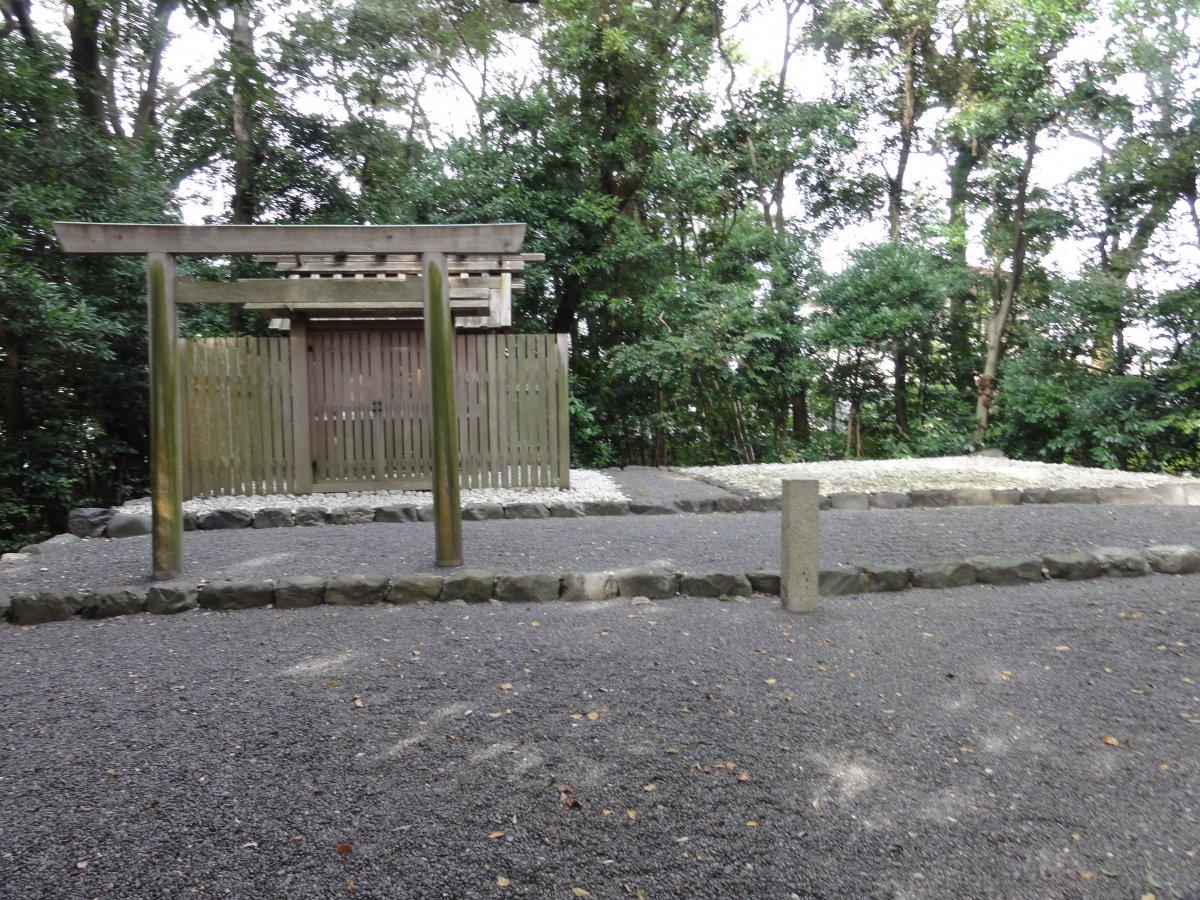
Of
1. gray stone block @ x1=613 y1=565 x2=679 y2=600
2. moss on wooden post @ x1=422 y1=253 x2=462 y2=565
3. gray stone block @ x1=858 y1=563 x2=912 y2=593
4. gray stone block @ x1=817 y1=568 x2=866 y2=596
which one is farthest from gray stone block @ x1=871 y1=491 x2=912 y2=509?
moss on wooden post @ x1=422 y1=253 x2=462 y2=565

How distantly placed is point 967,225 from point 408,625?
536 inches

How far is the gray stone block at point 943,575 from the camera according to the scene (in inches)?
177

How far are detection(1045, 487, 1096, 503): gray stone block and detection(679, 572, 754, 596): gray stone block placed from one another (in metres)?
4.29

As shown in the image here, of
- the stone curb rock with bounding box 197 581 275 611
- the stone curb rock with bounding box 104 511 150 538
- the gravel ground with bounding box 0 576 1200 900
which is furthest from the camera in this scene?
the stone curb rock with bounding box 104 511 150 538

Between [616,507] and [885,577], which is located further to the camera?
[616,507]

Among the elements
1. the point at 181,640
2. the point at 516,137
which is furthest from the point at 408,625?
the point at 516,137

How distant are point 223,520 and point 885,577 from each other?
5147 millimetres

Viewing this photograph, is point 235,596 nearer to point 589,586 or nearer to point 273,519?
point 589,586

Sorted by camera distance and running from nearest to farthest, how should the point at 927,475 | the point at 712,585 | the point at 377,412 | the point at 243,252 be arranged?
the point at 712,585 → the point at 243,252 → the point at 377,412 → the point at 927,475

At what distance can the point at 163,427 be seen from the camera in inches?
181

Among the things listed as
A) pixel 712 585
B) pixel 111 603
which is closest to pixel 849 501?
pixel 712 585

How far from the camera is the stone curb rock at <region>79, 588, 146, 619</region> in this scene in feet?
13.7

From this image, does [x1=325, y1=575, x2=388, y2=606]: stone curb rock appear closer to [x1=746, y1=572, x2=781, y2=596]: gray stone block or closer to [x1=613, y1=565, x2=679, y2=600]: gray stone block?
[x1=613, y1=565, x2=679, y2=600]: gray stone block

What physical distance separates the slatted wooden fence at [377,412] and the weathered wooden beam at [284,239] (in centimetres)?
334
